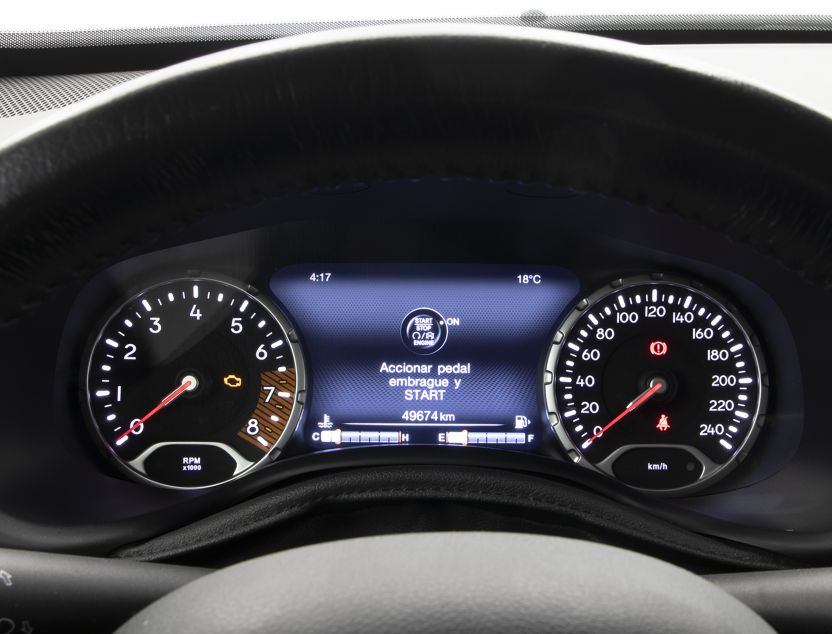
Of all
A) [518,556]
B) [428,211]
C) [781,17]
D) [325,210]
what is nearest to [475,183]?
[428,211]

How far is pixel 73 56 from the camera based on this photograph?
2.43 meters

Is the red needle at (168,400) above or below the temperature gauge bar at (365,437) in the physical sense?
above

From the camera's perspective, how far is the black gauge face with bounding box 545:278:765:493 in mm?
2672

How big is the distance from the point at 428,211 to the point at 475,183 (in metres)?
0.19

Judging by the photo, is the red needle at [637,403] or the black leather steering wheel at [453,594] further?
the red needle at [637,403]

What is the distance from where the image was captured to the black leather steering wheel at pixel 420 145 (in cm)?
85

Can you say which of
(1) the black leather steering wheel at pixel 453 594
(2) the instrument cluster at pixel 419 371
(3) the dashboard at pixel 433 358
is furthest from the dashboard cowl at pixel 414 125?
(2) the instrument cluster at pixel 419 371

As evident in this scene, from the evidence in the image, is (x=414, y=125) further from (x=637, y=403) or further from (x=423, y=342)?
(x=637, y=403)

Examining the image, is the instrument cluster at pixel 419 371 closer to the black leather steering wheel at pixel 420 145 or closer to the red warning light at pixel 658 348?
the red warning light at pixel 658 348

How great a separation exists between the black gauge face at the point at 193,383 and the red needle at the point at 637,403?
2.55 feet

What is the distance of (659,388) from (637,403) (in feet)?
0.24

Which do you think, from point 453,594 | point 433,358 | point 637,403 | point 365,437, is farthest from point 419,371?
point 453,594

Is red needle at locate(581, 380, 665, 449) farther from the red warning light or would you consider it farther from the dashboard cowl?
the dashboard cowl

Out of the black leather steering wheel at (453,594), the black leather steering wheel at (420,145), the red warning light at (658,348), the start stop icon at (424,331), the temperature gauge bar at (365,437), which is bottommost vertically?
the black leather steering wheel at (453,594)
